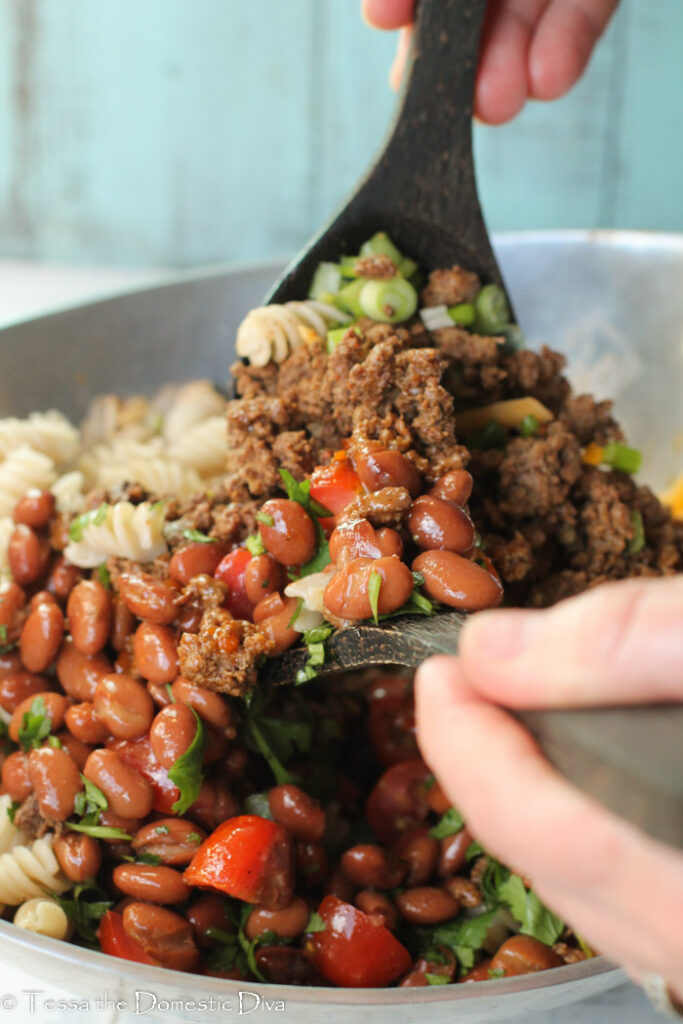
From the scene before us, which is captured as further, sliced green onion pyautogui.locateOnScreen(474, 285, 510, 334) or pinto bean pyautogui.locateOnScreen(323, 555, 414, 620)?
sliced green onion pyautogui.locateOnScreen(474, 285, 510, 334)

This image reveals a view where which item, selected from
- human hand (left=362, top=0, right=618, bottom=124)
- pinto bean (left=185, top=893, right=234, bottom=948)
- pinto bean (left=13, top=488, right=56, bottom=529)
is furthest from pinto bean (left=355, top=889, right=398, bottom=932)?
human hand (left=362, top=0, right=618, bottom=124)

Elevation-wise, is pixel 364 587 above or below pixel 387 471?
below

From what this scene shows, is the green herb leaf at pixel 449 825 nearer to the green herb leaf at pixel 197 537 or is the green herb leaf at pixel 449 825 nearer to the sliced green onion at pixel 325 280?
the green herb leaf at pixel 197 537

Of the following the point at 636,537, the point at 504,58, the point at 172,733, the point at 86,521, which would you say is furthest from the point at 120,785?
the point at 504,58

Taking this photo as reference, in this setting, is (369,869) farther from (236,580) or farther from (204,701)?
(236,580)

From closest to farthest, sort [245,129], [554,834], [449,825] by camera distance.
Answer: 1. [554,834]
2. [449,825]
3. [245,129]

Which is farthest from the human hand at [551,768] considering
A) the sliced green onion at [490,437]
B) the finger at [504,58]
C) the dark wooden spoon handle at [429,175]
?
the finger at [504,58]

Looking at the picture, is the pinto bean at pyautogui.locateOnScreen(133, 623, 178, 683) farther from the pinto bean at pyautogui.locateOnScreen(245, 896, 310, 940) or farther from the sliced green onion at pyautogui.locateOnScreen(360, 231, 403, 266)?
the sliced green onion at pyautogui.locateOnScreen(360, 231, 403, 266)
